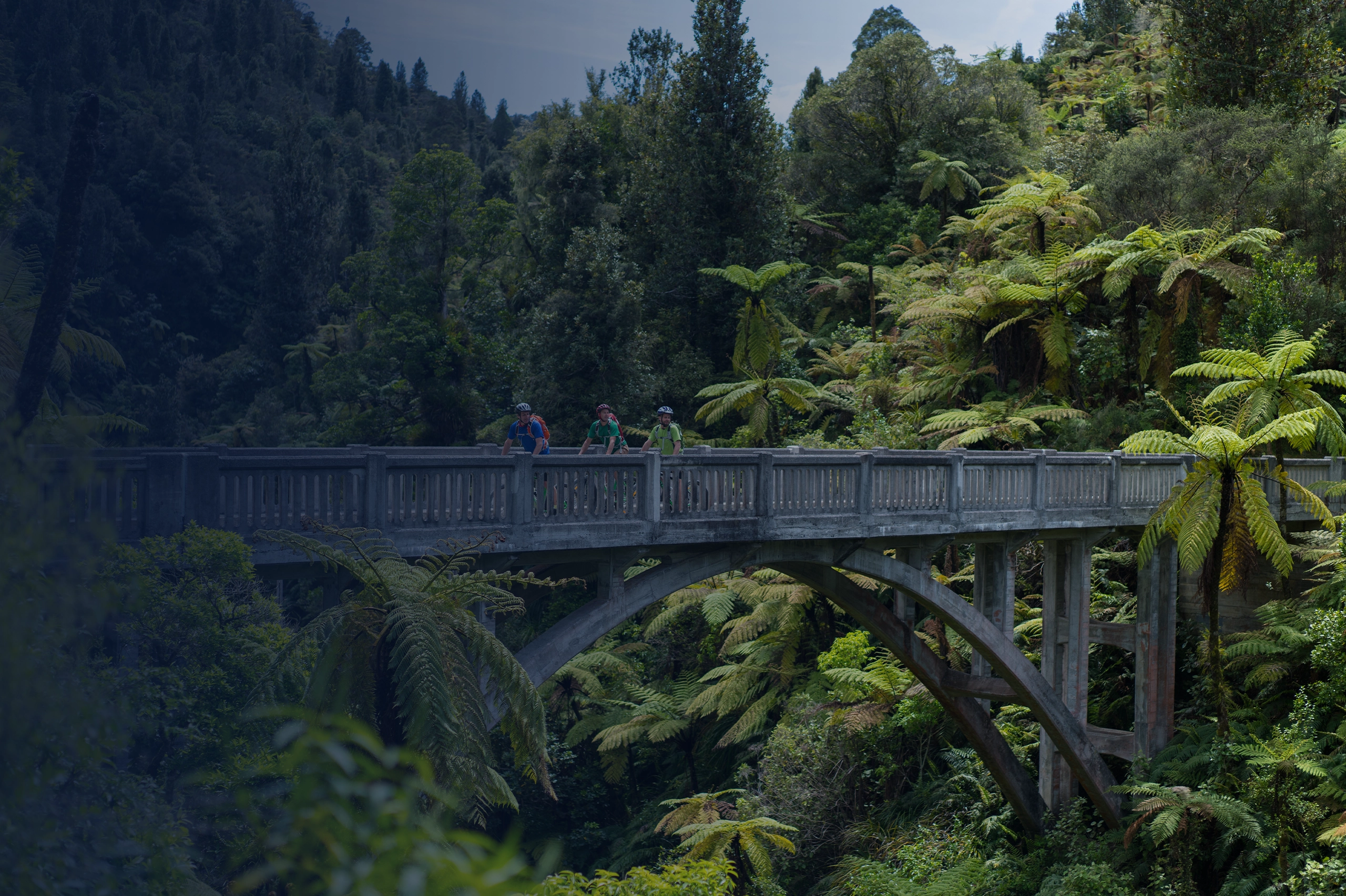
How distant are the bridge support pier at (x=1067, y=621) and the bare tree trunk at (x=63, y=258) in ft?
36.9

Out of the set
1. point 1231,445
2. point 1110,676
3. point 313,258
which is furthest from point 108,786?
point 313,258

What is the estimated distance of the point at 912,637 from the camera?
1242 centimetres

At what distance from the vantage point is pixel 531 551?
25.9 feet

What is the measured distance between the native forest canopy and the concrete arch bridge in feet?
1.26

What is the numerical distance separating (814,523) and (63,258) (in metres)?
7.09

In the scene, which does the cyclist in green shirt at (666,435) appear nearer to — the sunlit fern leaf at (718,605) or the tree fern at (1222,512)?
the tree fern at (1222,512)

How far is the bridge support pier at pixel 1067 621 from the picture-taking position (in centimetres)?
1293

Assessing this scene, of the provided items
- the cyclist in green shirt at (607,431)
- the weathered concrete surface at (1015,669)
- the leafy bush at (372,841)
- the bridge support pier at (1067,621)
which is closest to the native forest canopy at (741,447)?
the leafy bush at (372,841)

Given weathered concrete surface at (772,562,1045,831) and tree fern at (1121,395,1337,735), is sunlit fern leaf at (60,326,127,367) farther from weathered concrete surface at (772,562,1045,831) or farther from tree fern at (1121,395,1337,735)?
tree fern at (1121,395,1337,735)

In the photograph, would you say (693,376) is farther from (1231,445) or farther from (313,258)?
(313,258)

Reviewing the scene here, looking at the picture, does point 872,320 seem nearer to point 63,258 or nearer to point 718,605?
point 718,605

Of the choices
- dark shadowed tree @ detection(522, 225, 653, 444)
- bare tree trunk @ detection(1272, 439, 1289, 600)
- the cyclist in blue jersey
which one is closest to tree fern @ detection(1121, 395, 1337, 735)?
bare tree trunk @ detection(1272, 439, 1289, 600)

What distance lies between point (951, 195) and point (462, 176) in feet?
52.5

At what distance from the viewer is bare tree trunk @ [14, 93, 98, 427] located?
25.4ft
